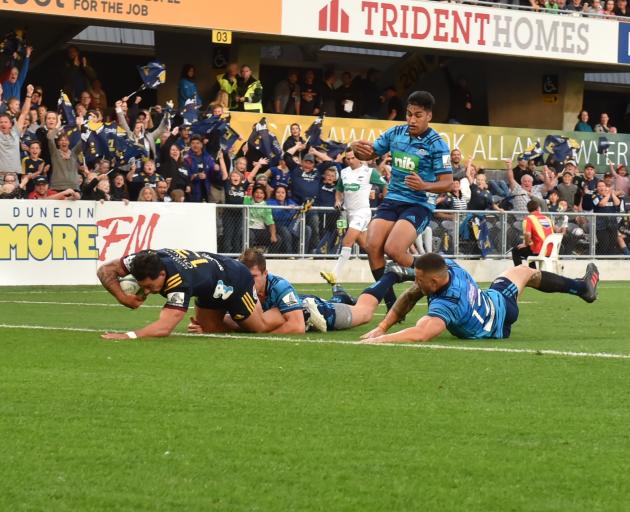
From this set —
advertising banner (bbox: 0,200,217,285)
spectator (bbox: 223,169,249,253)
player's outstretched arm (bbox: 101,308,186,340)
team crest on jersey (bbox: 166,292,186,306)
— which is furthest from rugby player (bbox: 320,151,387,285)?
team crest on jersey (bbox: 166,292,186,306)

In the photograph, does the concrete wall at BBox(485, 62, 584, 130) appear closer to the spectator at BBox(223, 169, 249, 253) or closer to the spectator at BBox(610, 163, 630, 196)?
the spectator at BBox(610, 163, 630, 196)

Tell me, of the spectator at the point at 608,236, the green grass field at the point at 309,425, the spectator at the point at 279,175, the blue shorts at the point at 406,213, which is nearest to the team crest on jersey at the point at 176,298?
the green grass field at the point at 309,425

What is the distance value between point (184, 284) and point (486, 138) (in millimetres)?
23070

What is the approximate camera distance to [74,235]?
69.5ft

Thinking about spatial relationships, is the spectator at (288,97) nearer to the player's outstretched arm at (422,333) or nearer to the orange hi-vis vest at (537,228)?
the orange hi-vis vest at (537,228)

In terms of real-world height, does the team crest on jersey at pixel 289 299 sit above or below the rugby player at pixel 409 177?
below

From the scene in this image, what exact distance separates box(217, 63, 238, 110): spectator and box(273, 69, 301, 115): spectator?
62.2 inches

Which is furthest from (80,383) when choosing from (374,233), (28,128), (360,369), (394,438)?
(28,128)

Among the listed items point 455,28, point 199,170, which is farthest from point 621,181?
point 199,170

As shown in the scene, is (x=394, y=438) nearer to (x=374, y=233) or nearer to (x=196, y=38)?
(x=374, y=233)

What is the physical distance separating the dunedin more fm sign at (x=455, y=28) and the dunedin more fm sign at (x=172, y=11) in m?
0.61

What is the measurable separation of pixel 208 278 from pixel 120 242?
406 inches

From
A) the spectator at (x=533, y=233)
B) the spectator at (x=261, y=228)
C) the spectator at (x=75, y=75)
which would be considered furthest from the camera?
the spectator at (x=75, y=75)

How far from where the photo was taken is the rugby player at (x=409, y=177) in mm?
13977
